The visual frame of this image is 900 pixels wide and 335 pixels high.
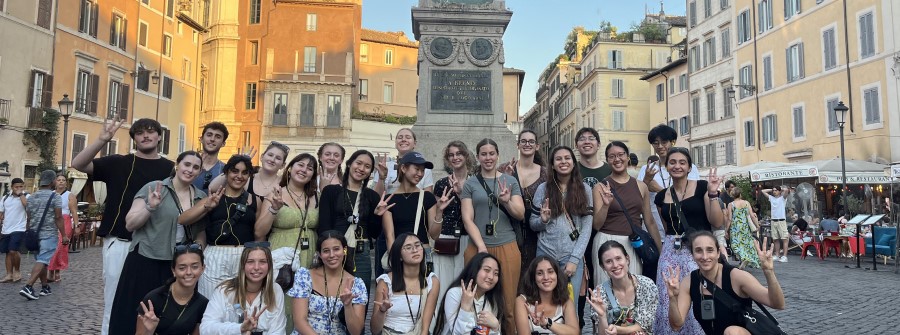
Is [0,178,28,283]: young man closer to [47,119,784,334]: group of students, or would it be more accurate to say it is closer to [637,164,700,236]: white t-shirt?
[47,119,784,334]: group of students

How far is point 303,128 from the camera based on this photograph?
41094mm

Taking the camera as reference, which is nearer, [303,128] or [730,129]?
[730,129]

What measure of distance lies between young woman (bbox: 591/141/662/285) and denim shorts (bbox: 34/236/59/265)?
8233 millimetres

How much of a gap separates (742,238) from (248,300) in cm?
711

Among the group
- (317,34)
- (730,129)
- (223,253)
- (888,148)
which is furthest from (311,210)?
(317,34)

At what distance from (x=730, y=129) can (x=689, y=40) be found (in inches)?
282

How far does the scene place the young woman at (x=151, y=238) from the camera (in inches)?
162

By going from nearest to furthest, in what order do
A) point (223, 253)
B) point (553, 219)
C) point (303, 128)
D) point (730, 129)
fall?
point (223, 253) → point (553, 219) → point (730, 129) → point (303, 128)

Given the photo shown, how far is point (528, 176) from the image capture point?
18.5 feet

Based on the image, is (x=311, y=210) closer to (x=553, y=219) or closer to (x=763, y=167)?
(x=553, y=219)

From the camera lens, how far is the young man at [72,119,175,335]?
4414 mm

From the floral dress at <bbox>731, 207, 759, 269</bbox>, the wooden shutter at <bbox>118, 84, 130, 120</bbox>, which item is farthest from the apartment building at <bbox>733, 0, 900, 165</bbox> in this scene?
the wooden shutter at <bbox>118, 84, 130, 120</bbox>

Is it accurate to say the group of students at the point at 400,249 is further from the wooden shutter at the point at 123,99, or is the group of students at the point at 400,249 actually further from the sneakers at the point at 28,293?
the wooden shutter at the point at 123,99

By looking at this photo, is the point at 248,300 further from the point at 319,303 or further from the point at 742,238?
the point at 742,238
